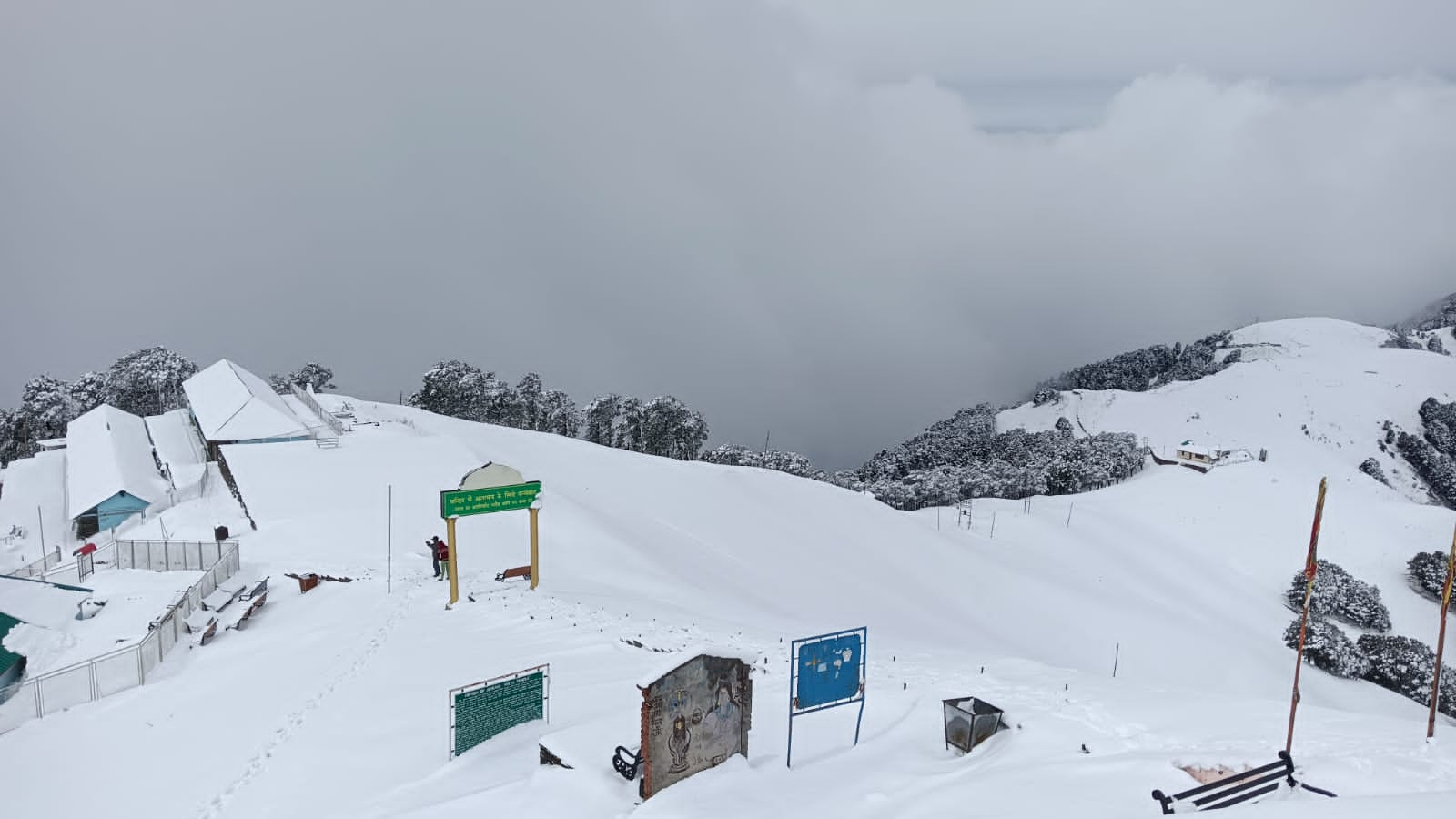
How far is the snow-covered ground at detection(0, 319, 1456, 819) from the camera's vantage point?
8781 millimetres

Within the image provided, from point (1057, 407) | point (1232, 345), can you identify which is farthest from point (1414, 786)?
point (1232, 345)

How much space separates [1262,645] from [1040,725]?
4537 centimetres

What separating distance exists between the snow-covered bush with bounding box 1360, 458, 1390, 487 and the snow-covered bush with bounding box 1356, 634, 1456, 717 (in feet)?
286

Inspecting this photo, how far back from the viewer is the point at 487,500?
739 inches

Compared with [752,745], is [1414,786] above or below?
above

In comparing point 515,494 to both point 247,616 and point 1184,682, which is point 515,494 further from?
point 1184,682

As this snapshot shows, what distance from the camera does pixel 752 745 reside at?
10242mm

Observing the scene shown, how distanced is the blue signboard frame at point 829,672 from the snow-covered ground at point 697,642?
793mm

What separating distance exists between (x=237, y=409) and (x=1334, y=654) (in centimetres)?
6548

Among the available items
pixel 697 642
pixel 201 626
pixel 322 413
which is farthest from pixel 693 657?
pixel 322 413

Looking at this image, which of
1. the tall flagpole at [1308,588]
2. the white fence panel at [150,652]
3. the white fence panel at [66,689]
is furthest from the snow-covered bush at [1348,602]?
the white fence panel at [66,689]

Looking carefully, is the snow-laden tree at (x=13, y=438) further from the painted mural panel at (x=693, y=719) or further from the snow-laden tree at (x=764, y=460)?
the painted mural panel at (x=693, y=719)

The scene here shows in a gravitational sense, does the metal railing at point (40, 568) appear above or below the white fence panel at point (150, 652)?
below

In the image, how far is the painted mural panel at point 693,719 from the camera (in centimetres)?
842
